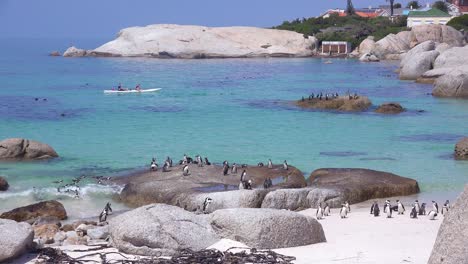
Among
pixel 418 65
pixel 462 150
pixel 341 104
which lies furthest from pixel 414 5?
pixel 462 150

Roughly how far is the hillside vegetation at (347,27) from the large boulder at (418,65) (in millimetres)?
40143

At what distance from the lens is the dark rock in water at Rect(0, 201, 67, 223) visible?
18.8 meters

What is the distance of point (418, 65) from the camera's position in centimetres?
6194

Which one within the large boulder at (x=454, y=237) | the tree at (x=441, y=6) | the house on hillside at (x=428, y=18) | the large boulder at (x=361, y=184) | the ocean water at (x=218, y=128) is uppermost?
the tree at (x=441, y=6)

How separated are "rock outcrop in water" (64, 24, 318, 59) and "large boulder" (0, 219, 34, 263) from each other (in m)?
88.0

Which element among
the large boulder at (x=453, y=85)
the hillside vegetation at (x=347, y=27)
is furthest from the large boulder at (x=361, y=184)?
the hillside vegetation at (x=347, y=27)

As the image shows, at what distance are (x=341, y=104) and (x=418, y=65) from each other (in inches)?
820

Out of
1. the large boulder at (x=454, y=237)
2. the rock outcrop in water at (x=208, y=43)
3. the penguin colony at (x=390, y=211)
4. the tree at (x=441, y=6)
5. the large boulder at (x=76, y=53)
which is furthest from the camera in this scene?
the tree at (x=441, y=6)

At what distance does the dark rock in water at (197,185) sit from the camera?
18406 millimetres

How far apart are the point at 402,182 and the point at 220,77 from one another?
48974 millimetres

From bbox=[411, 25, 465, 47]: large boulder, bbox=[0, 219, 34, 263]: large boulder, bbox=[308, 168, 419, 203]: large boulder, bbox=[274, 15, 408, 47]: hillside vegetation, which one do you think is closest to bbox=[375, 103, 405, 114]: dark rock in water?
bbox=[308, 168, 419, 203]: large boulder

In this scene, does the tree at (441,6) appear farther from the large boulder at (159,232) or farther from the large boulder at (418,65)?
the large boulder at (159,232)

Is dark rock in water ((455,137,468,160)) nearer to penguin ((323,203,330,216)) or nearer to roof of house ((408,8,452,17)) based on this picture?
penguin ((323,203,330,216))

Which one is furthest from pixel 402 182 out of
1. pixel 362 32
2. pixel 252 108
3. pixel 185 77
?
pixel 362 32
